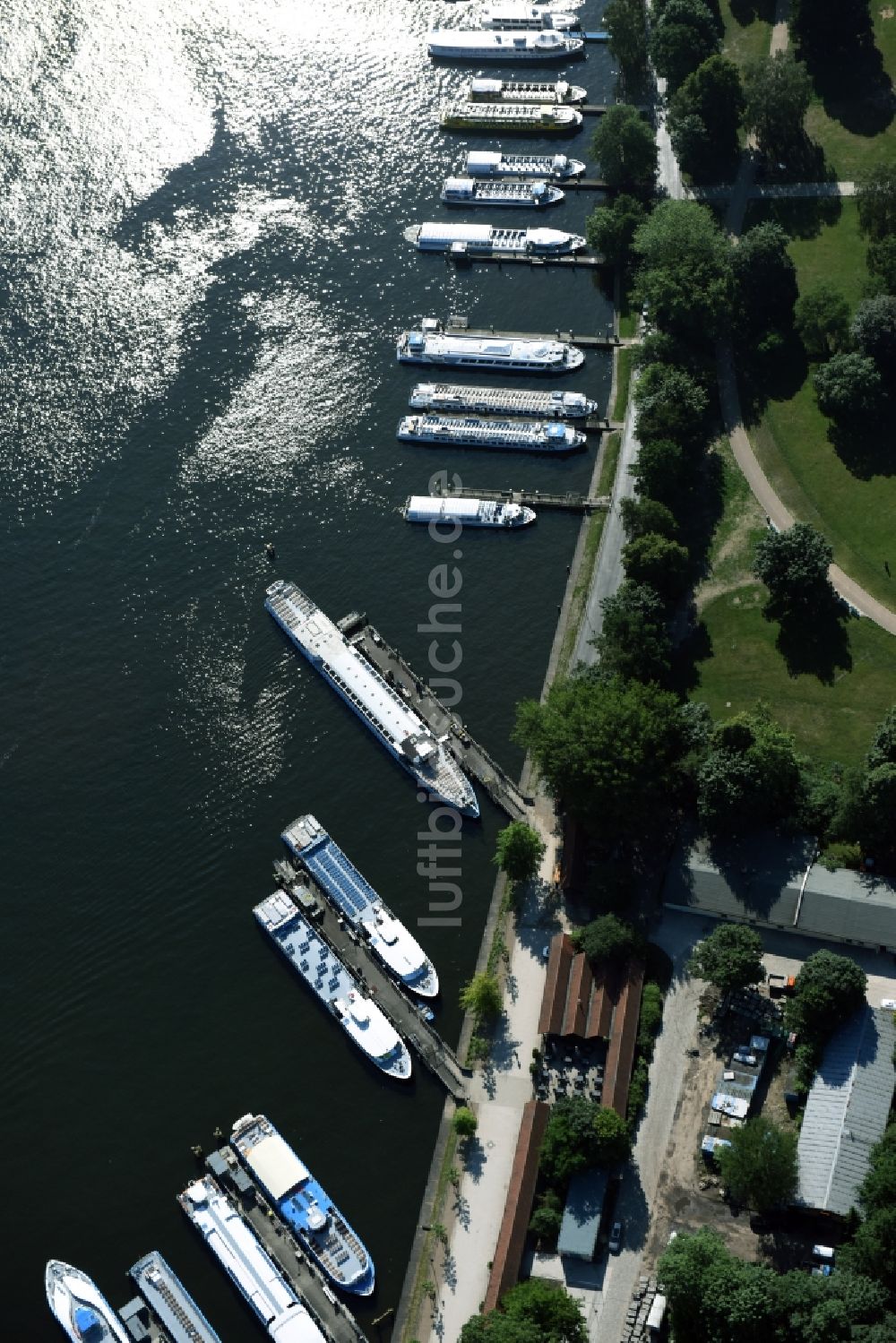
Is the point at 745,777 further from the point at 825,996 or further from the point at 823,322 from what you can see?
the point at 823,322

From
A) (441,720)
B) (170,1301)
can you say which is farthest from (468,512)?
(170,1301)

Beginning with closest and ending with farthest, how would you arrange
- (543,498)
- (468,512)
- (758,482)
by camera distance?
(758,482) → (468,512) → (543,498)

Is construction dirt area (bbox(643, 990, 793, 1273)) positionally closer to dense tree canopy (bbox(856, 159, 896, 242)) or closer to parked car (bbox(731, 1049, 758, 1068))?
parked car (bbox(731, 1049, 758, 1068))

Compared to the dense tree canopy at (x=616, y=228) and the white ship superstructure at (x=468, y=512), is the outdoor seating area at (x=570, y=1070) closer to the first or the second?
the white ship superstructure at (x=468, y=512)

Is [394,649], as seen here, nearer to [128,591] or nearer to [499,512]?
[499,512]

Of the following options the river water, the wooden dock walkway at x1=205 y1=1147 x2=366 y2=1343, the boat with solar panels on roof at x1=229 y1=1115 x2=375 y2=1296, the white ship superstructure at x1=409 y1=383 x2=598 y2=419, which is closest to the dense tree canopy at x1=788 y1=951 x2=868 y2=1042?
the river water

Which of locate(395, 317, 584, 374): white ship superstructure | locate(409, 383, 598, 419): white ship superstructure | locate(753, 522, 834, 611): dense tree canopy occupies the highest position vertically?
locate(395, 317, 584, 374): white ship superstructure

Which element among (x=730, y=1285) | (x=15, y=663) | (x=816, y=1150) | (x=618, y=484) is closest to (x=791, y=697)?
(x=618, y=484)
